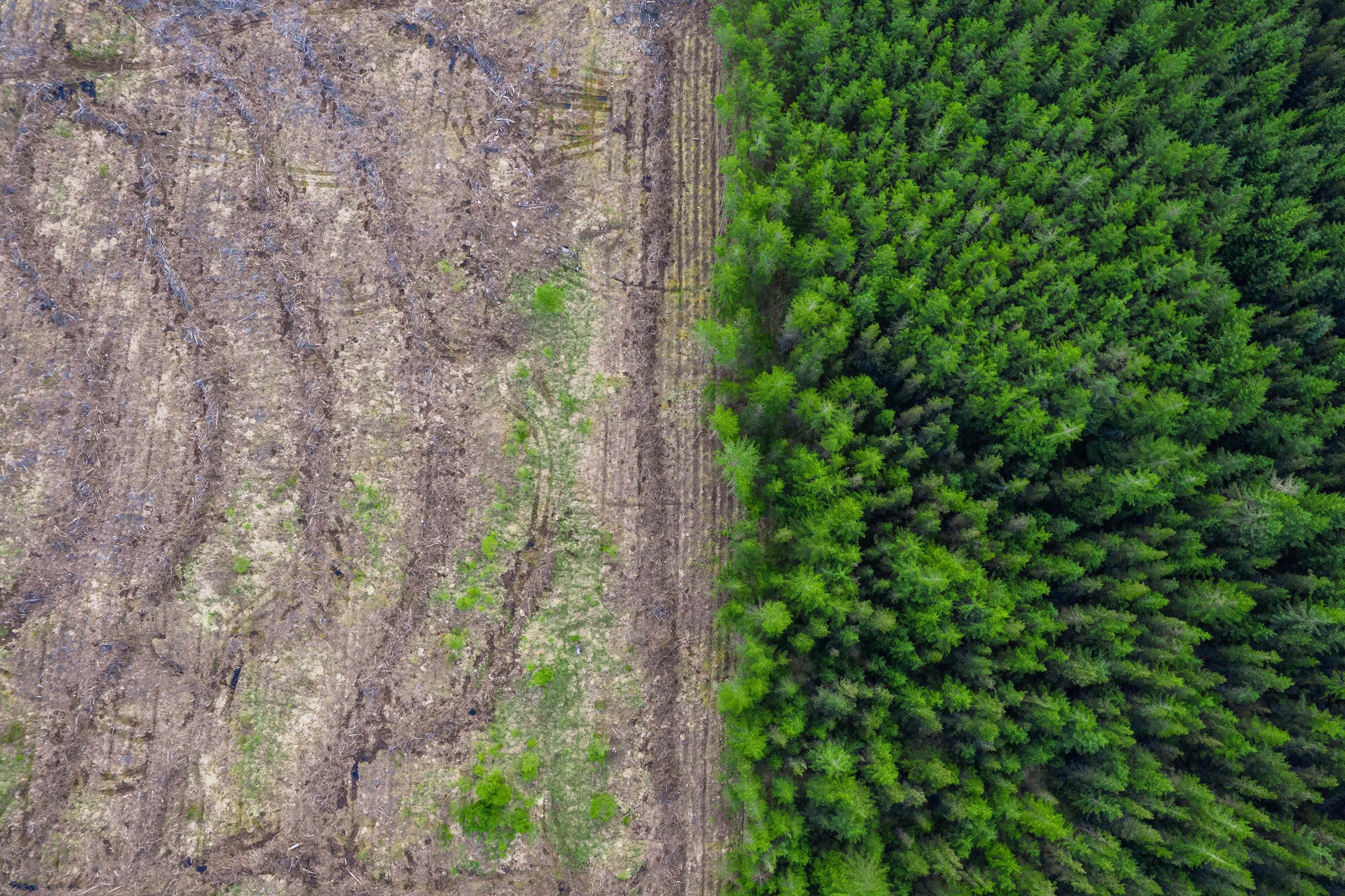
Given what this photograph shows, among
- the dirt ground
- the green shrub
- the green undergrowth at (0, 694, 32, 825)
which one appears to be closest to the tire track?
the dirt ground

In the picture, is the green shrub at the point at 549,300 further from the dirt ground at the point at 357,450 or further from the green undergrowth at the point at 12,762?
the green undergrowth at the point at 12,762

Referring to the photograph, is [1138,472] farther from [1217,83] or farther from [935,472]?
[1217,83]

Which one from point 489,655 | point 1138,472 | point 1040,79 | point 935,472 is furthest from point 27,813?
point 1040,79

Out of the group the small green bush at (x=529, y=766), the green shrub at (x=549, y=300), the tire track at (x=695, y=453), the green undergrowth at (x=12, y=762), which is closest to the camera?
the green undergrowth at (x=12, y=762)

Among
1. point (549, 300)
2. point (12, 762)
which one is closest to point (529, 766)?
point (549, 300)

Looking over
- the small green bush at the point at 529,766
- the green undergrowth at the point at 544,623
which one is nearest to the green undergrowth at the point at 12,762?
the green undergrowth at the point at 544,623

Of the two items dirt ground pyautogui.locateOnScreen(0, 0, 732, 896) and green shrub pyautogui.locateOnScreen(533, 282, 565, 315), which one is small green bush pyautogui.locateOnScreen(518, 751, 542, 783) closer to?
dirt ground pyautogui.locateOnScreen(0, 0, 732, 896)
